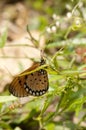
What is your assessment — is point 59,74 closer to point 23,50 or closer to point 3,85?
point 3,85

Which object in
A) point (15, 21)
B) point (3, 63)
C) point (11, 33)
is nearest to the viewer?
point (3, 63)

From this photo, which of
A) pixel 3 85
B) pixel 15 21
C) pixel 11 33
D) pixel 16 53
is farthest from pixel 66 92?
pixel 15 21

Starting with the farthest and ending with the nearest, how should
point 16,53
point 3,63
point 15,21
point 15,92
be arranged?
point 15,21 < point 16,53 < point 3,63 < point 15,92

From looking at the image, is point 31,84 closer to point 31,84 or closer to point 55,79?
point 31,84

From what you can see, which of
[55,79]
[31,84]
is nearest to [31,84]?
[31,84]

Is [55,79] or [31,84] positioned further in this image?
[55,79]
